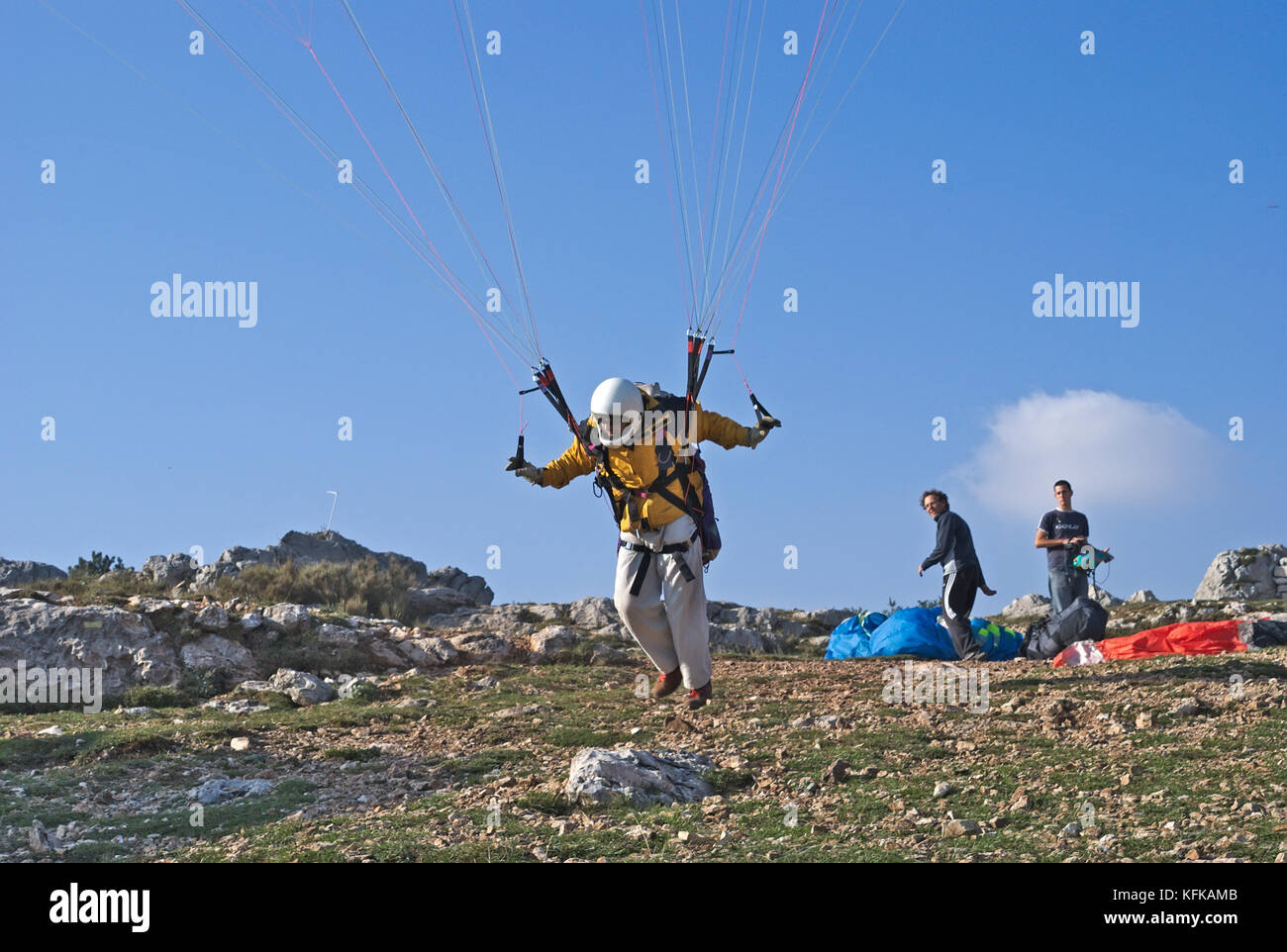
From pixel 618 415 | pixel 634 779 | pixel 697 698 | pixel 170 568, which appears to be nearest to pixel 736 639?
pixel 697 698

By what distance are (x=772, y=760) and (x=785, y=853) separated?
7.44 feet

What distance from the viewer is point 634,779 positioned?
7.19 meters

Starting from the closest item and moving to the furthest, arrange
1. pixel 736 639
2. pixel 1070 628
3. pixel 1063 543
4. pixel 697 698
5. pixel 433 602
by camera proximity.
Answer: pixel 697 698, pixel 1070 628, pixel 1063 543, pixel 736 639, pixel 433 602

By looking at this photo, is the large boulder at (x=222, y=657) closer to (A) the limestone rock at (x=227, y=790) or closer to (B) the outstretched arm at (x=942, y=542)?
(A) the limestone rock at (x=227, y=790)

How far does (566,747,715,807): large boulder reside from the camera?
701cm

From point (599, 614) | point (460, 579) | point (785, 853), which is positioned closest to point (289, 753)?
point (785, 853)

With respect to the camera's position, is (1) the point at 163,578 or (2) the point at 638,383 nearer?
(2) the point at 638,383

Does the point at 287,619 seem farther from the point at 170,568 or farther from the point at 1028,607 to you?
the point at 1028,607

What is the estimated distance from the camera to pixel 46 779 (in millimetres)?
8586

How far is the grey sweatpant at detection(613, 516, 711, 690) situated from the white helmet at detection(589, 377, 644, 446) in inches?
31.0

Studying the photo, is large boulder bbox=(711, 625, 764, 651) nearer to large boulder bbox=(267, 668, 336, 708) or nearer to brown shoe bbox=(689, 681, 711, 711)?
large boulder bbox=(267, 668, 336, 708)

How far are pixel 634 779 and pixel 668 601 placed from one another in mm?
2372

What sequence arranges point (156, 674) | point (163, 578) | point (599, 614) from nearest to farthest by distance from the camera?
point (156, 674) → point (599, 614) → point (163, 578)
